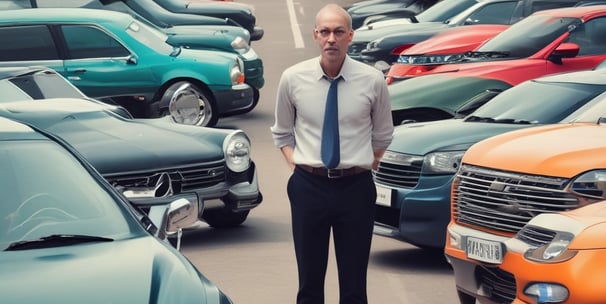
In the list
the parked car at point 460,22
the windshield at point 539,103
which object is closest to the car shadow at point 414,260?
the windshield at point 539,103

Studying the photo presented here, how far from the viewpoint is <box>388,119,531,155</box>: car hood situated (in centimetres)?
1123

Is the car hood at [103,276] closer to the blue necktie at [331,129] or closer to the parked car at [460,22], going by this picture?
the blue necktie at [331,129]

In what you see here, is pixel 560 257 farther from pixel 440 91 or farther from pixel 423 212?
pixel 440 91

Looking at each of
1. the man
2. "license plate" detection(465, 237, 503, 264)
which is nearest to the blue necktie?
the man

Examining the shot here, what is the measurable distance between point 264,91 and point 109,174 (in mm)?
13046

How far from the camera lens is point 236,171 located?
490 inches

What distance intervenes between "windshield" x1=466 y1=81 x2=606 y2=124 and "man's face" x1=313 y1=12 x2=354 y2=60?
157 inches

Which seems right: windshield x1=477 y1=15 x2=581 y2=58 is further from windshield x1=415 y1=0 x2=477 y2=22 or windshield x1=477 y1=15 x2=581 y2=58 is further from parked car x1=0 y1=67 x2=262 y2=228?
windshield x1=415 y1=0 x2=477 y2=22

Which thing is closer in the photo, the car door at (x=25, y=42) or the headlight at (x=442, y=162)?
the headlight at (x=442, y=162)

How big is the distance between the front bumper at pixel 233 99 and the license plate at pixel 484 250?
1067cm

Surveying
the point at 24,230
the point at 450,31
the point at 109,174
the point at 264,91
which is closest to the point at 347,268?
the point at 24,230

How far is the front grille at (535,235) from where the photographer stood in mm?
7945

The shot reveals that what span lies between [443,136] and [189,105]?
828 cm

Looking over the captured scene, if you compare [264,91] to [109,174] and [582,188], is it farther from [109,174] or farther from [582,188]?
[582,188]
